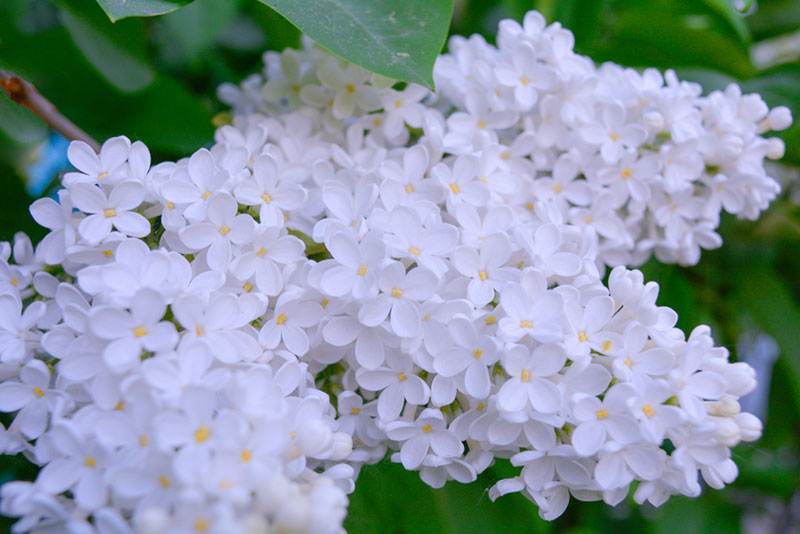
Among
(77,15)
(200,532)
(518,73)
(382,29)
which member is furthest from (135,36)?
(200,532)

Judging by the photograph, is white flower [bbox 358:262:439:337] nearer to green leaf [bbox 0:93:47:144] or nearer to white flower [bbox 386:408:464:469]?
white flower [bbox 386:408:464:469]

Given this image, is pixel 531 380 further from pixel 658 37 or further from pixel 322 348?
pixel 658 37

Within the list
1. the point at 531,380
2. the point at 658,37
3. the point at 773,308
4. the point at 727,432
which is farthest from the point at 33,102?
the point at 773,308

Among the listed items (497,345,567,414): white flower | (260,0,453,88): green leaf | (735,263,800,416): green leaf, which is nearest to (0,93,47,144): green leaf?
(260,0,453,88): green leaf

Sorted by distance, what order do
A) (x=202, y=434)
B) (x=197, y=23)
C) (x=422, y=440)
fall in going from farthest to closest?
(x=197, y=23)
(x=422, y=440)
(x=202, y=434)

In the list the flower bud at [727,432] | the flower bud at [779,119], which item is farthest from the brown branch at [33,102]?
the flower bud at [779,119]

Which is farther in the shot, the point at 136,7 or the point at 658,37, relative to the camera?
the point at 658,37

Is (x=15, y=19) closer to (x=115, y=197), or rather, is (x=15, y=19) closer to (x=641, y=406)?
(x=115, y=197)
